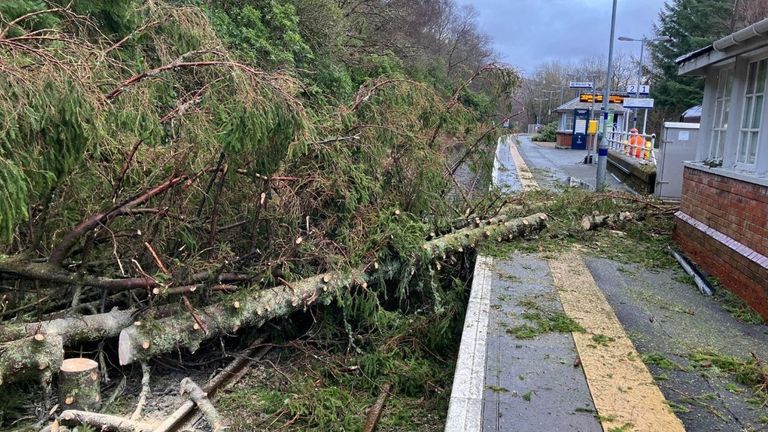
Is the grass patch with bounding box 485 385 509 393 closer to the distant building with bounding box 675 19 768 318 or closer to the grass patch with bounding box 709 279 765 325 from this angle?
the grass patch with bounding box 709 279 765 325

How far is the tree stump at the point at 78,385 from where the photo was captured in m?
4.00

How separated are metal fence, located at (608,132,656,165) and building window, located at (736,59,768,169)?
1026 cm

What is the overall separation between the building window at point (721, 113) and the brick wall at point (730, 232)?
0.40 meters

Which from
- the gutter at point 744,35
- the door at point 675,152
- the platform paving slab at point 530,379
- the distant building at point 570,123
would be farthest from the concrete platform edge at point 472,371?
the distant building at point 570,123

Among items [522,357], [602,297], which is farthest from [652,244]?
[522,357]

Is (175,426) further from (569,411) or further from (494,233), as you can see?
(494,233)

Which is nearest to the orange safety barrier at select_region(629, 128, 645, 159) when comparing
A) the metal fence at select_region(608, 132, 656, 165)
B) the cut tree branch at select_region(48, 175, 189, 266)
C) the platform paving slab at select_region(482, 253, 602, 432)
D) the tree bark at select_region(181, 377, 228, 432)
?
the metal fence at select_region(608, 132, 656, 165)

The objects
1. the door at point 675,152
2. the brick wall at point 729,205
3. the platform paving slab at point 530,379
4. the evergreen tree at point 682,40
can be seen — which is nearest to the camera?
the platform paving slab at point 530,379

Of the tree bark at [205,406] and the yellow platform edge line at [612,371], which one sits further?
the tree bark at [205,406]

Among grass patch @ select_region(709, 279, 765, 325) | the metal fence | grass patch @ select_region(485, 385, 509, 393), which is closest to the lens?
grass patch @ select_region(485, 385, 509, 393)

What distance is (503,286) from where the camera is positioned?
6.09 meters

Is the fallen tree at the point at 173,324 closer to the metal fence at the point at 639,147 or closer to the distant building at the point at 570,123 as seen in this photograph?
the metal fence at the point at 639,147

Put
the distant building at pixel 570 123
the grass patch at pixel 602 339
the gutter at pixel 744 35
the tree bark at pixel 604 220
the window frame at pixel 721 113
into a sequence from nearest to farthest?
1. the grass patch at pixel 602 339
2. the gutter at pixel 744 35
3. the window frame at pixel 721 113
4. the tree bark at pixel 604 220
5. the distant building at pixel 570 123

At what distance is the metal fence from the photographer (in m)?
17.8
